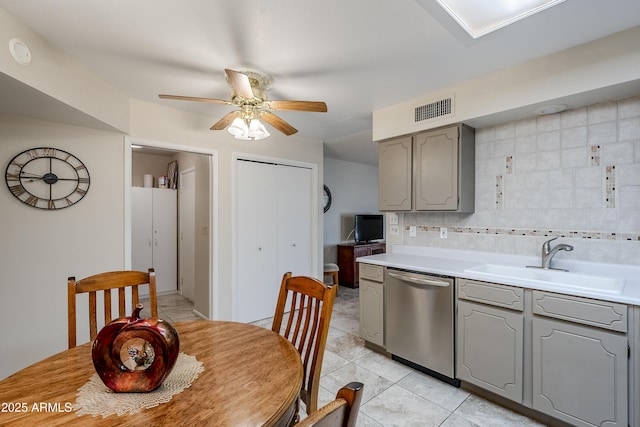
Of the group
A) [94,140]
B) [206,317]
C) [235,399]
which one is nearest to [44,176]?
[94,140]

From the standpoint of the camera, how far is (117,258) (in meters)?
2.63

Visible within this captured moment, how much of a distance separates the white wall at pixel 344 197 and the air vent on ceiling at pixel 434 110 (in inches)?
113

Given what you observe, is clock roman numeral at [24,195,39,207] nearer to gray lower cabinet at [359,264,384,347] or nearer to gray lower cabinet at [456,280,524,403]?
gray lower cabinet at [359,264,384,347]

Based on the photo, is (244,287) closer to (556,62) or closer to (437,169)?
(437,169)

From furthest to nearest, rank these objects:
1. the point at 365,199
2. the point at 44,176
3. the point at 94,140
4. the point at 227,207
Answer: the point at 365,199 < the point at 227,207 < the point at 94,140 < the point at 44,176

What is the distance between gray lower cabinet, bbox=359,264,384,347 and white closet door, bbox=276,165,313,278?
1.34m

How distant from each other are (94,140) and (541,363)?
12.2 ft

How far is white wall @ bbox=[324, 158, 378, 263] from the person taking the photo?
5473mm

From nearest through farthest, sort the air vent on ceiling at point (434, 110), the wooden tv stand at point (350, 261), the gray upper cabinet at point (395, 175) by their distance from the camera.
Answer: the air vent on ceiling at point (434, 110), the gray upper cabinet at point (395, 175), the wooden tv stand at point (350, 261)

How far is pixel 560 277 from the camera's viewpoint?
205 centimetres

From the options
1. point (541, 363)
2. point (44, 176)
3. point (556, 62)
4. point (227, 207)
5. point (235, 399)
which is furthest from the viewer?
point (227, 207)

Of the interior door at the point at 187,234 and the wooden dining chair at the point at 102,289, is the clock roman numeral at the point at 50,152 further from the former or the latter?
the interior door at the point at 187,234

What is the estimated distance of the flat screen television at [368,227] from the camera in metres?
5.44

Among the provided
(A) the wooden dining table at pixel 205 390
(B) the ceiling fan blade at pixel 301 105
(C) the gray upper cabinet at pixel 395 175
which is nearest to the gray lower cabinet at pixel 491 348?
(C) the gray upper cabinet at pixel 395 175
